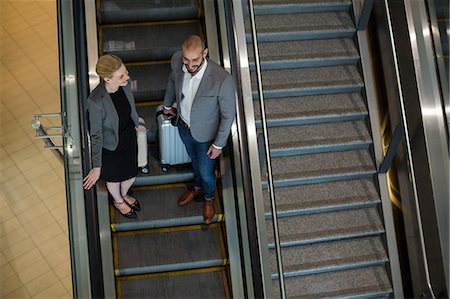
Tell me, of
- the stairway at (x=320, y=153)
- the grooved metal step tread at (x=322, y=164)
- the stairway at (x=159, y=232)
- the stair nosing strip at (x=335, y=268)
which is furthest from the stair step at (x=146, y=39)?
the stair nosing strip at (x=335, y=268)

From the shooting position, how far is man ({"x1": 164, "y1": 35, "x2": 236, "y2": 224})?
188 inches

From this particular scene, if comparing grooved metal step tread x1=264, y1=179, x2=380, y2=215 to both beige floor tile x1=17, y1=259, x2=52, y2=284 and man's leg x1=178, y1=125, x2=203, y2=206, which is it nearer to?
man's leg x1=178, y1=125, x2=203, y2=206

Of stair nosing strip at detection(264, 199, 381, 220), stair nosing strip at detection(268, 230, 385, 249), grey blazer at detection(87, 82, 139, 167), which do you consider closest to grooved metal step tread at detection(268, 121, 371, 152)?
stair nosing strip at detection(264, 199, 381, 220)

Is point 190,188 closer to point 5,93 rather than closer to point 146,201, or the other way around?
point 146,201

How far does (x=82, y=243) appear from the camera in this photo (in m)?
5.23

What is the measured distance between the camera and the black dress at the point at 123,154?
5.03 m

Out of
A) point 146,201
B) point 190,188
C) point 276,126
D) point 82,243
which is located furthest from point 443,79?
point 82,243

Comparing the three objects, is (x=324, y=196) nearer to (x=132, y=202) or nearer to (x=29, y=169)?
(x=132, y=202)

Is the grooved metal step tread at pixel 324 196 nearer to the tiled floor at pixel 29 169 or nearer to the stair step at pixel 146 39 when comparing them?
the stair step at pixel 146 39

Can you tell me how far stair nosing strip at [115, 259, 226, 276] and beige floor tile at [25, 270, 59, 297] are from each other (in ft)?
6.73

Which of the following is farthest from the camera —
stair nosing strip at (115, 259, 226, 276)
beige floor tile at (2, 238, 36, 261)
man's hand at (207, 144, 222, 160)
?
beige floor tile at (2, 238, 36, 261)

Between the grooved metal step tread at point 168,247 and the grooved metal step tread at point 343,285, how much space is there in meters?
0.91

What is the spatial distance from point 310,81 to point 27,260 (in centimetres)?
391

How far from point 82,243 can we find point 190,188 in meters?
1.30
